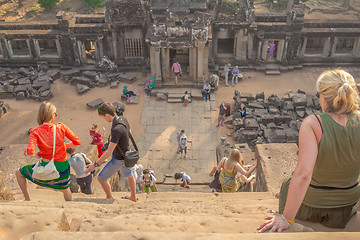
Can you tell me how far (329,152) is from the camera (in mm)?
3863

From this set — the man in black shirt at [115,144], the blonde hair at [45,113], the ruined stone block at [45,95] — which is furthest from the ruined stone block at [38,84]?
the blonde hair at [45,113]

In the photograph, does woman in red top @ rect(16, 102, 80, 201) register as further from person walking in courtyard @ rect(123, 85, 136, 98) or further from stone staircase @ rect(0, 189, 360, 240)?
person walking in courtyard @ rect(123, 85, 136, 98)

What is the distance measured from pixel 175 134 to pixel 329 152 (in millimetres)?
13966

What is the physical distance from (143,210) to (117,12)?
19064 millimetres

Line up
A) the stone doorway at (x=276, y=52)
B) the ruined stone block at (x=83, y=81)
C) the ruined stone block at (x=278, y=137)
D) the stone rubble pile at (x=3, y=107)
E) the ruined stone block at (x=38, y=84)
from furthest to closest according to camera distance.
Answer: the stone doorway at (x=276, y=52), the ruined stone block at (x=83, y=81), the ruined stone block at (x=38, y=84), the stone rubble pile at (x=3, y=107), the ruined stone block at (x=278, y=137)

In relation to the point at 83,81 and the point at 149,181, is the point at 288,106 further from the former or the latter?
the point at 83,81

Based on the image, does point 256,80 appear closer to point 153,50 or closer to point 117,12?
point 153,50

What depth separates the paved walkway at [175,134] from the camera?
15.7 metres

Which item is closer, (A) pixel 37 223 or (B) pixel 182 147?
(A) pixel 37 223

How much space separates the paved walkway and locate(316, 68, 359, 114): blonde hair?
958 centimetres

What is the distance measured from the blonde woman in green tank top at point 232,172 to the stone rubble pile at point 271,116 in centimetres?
805

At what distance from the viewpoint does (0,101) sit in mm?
19750

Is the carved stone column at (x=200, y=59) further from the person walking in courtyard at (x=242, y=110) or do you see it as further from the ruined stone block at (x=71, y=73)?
the ruined stone block at (x=71, y=73)

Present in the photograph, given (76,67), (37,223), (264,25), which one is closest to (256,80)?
(264,25)
